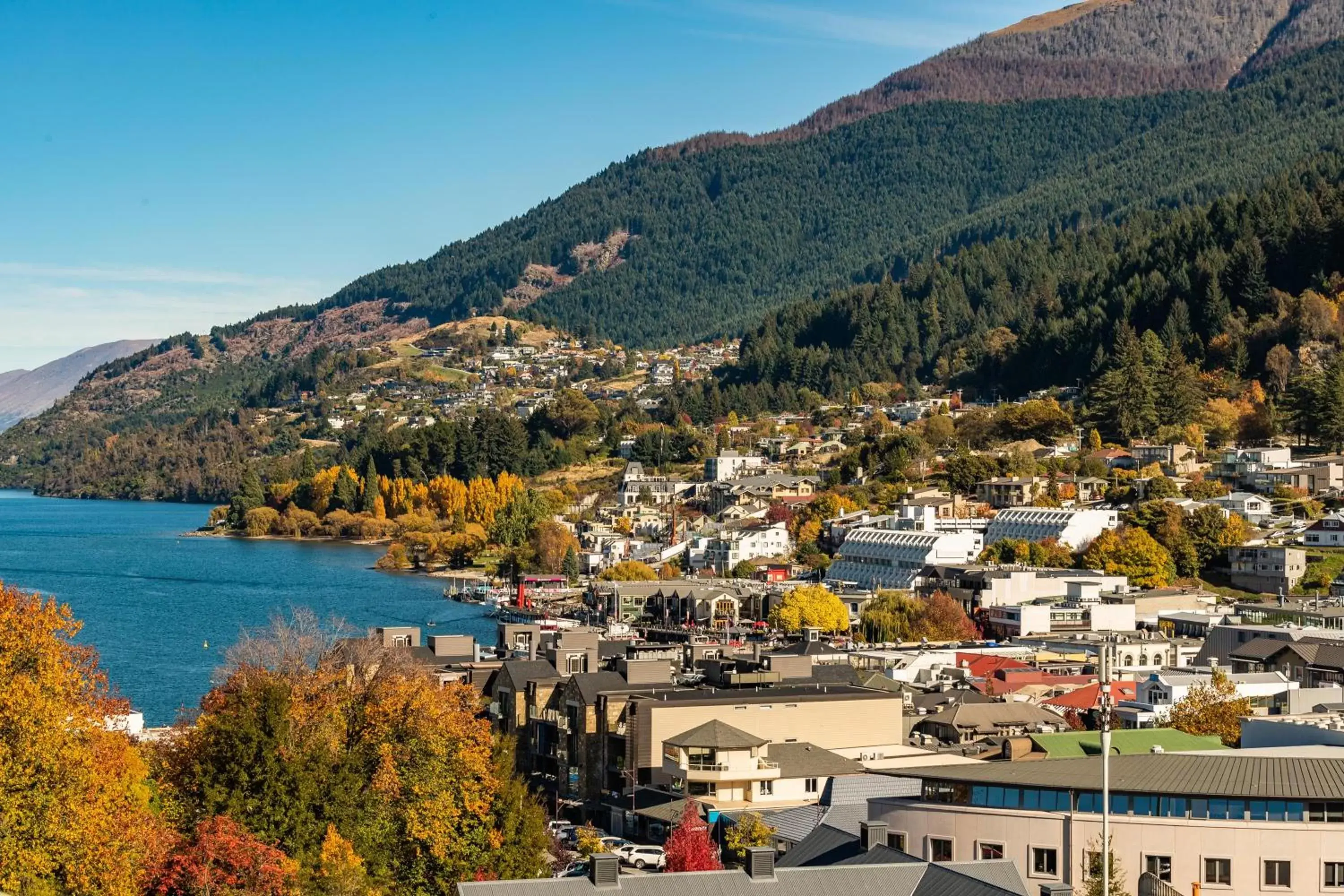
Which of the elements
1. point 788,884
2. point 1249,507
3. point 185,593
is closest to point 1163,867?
point 788,884

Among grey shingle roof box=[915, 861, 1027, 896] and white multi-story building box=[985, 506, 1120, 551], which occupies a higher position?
white multi-story building box=[985, 506, 1120, 551]

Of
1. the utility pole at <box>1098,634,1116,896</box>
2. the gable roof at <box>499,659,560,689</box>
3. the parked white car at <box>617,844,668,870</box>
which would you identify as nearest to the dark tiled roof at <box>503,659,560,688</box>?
the gable roof at <box>499,659,560,689</box>

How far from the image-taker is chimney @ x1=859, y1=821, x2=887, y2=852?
2380 cm

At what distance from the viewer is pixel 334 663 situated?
35.7 meters

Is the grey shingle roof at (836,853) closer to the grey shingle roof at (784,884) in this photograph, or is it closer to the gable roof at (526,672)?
the grey shingle roof at (784,884)

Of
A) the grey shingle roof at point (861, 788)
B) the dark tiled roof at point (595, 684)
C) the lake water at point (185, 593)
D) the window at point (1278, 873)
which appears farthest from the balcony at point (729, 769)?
the lake water at point (185, 593)

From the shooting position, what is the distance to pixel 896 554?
86625mm

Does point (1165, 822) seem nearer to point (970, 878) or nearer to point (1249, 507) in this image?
point (970, 878)

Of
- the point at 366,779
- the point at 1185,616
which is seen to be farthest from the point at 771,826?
the point at 1185,616

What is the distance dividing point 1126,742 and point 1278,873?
10.7 meters

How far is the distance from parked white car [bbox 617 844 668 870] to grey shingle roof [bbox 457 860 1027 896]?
916 centimetres

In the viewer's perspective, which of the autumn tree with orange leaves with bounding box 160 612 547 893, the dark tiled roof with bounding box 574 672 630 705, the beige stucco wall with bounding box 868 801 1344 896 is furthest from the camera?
the dark tiled roof with bounding box 574 672 630 705

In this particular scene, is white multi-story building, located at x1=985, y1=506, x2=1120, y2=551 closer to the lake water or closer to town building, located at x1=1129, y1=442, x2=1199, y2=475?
town building, located at x1=1129, y1=442, x2=1199, y2=475

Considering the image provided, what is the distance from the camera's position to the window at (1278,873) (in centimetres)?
2323
